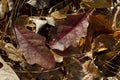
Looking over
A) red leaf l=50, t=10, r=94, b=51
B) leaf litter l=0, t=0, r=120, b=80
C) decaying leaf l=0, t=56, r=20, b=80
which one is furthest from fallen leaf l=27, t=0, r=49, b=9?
decaying leaf l=0, t=56, r=20, b=80

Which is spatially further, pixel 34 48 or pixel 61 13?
pixel 61 13

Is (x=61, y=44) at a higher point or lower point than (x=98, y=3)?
lower

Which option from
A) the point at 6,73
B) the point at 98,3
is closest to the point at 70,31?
the point at 98,3

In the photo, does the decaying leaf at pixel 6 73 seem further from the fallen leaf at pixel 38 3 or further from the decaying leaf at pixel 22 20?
the fallen leaf at pixel 38 3

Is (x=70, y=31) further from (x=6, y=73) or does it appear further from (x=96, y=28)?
(x=6, y=73)

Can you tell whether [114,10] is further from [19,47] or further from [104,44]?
[19,47]
